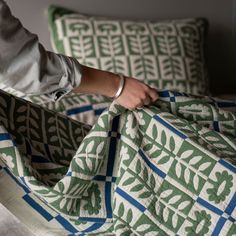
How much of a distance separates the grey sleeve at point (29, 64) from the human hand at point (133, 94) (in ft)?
0.39

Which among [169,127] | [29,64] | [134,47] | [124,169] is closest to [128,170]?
[124,169]

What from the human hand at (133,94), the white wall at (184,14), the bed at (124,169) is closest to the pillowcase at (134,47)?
the white wall at (184,14)

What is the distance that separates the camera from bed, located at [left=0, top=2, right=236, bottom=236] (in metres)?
1.00

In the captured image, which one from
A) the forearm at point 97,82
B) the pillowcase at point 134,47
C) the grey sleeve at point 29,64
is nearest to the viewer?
the grey sleeve at point 29,64

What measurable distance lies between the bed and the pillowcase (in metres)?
0.56

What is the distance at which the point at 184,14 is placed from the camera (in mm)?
2033

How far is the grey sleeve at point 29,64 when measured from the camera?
0.86 metres

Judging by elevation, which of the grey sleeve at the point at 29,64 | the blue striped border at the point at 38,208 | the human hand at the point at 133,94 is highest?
the grey sleeve at the point at 29,64

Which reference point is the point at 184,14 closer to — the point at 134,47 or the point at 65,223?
the point at 134,47

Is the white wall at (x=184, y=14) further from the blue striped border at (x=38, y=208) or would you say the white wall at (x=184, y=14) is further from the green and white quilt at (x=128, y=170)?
the blue striped border at (x=38, y=208)

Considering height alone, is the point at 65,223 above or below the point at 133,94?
below

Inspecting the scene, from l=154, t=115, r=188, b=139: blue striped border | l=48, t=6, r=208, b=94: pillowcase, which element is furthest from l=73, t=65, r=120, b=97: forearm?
l=48, t=6, r=208, b=94: pillowcase

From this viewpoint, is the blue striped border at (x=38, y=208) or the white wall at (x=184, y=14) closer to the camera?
the blue striped border at (x=38, y=208)

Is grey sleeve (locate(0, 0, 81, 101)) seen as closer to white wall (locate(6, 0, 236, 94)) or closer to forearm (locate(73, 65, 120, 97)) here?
forearm (locate(73, 65, 120, 97))
